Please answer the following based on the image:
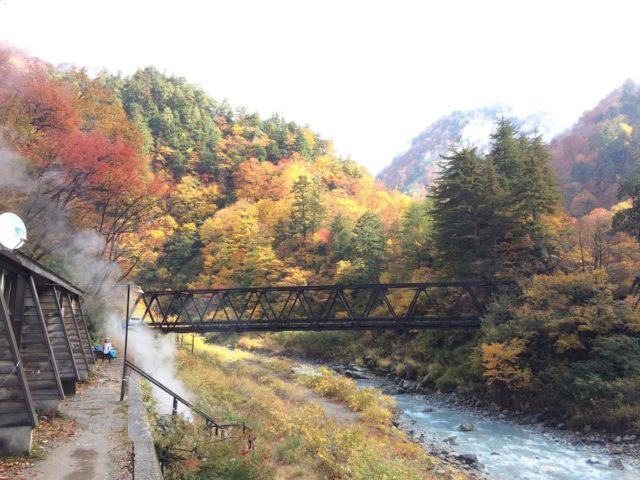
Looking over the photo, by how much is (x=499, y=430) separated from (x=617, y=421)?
445 cm

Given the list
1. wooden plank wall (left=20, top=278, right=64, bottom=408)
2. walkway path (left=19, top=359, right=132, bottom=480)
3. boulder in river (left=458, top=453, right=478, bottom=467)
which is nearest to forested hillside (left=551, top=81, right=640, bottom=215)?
boulder in river (left=458, top=453, right=478, bottom=467)

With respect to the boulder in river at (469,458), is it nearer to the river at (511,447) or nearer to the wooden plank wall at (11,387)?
the river at (511,447)

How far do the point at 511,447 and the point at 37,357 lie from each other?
15987 mm

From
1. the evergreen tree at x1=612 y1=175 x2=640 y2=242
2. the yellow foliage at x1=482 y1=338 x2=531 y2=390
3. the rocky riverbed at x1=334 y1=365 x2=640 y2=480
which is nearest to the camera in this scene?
the rocky riverbed at x1=334 y1=365 x2=640 y2=480

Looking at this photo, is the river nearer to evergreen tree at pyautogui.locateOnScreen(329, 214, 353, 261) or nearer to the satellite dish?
the satellite dish

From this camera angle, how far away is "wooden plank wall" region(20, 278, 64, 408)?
940 centimetres

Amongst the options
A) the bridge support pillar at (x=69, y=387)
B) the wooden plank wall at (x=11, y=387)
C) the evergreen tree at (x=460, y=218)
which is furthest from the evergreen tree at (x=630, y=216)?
the wooden plank wall at (x=11, y=387)

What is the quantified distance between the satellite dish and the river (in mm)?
14610

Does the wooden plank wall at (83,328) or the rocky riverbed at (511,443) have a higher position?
the wooden plank wall at (83,328)

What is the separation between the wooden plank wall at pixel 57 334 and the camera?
39.5ft

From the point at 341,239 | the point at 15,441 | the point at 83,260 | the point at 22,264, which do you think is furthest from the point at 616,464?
the point at 341,239

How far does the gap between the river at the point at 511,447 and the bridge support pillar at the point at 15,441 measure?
12.9 metres

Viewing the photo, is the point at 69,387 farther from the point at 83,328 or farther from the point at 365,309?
the point at 365,309

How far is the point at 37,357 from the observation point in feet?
31.2
